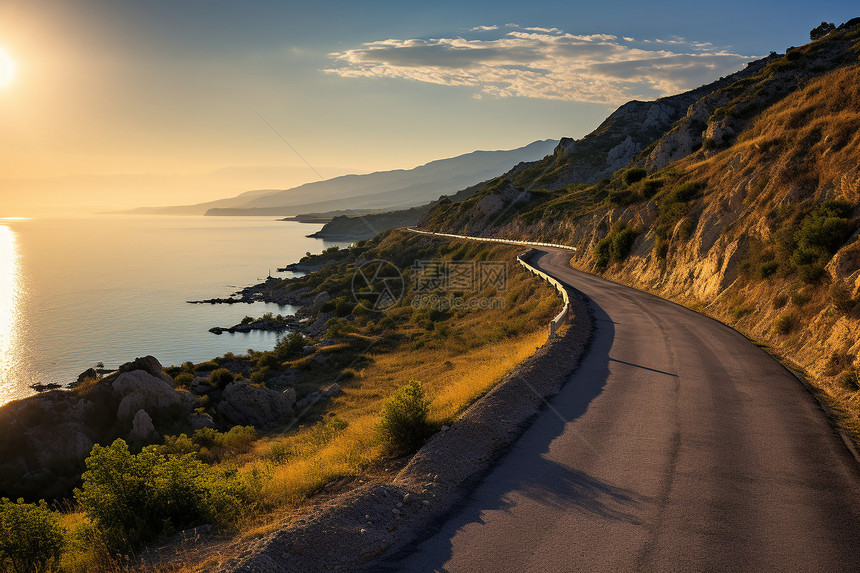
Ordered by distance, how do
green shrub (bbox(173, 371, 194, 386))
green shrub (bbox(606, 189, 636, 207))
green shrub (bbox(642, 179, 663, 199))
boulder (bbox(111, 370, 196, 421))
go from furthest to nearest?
1. green shrub (bbox(606, 189, 636, 207))
2. green shrub (bbox(642, 179, 663, 199))
3. green shrub (bbox(173, 371, 194, 386))
4. boulder (bbox(111, 370, 196, 421))

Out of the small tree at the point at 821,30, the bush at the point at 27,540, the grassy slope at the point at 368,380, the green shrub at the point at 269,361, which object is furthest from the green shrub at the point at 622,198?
the small tree at the point at 821,30

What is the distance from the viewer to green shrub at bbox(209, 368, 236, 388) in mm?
31941

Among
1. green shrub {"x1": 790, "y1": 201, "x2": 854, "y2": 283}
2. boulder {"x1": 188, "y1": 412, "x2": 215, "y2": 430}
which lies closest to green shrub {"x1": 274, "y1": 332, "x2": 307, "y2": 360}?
boulder {"x1": 188, "y1": 412, "x2": 215, "y2": 430}

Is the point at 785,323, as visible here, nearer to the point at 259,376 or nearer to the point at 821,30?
the point at 259,376

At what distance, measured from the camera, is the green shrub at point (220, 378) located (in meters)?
31.9

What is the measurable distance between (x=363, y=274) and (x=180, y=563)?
7191 cm

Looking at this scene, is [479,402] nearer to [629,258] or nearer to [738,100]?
[629,258]

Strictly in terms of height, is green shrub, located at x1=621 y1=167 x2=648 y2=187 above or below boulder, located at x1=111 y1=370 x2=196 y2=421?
above

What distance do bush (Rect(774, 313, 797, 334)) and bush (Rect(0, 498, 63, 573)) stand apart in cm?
2207

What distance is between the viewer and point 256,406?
2798cm

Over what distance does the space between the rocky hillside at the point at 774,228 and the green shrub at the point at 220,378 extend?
2994cm

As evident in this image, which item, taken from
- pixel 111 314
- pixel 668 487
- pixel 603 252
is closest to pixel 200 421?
pixel 668 487

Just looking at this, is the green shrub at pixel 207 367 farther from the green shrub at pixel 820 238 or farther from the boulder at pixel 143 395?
the green shrub at pixel 820 238

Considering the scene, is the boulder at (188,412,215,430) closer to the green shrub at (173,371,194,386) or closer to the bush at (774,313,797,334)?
the green shrub at (173,371,194,386)
